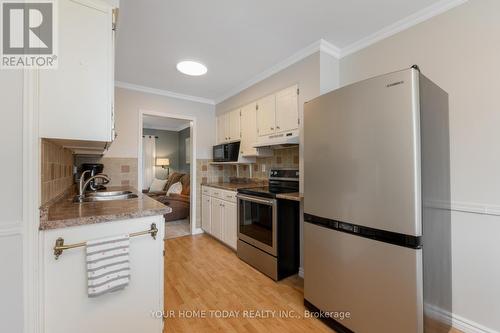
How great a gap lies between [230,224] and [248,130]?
54.3 inches

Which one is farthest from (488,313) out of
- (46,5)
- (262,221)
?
(46,5)

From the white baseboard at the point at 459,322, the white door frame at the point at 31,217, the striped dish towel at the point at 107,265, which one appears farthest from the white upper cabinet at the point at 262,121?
the white door frame at the point at 31,217

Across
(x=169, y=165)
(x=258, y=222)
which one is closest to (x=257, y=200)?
(x=258, y=222)

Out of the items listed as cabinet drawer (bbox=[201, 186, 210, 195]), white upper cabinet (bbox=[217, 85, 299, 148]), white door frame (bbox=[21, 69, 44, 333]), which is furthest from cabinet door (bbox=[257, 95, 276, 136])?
white door frame (bbox=[21, 69, 44, 333])

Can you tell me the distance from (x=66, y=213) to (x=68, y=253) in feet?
0.76

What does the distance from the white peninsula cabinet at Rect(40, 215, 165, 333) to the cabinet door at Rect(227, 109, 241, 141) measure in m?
2.24

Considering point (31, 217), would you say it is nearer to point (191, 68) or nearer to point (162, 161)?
point (191, 68)

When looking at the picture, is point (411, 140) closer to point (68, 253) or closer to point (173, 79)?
point (68, 253)

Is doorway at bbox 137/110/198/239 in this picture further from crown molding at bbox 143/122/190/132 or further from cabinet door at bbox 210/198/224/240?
cabinet door at bbox 210/198/224/240

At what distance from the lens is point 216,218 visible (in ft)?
10.9

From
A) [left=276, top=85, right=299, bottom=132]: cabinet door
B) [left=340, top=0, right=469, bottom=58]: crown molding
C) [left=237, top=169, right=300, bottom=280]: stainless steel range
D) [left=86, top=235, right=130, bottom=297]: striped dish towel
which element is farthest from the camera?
[left=276, top=85, right=299, bottom=132]: cabinet door

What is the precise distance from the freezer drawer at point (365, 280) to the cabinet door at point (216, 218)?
1.73 meters

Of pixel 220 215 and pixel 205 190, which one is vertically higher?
pixel 205 190

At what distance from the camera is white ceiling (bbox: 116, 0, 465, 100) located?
1.66m
